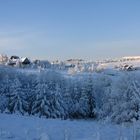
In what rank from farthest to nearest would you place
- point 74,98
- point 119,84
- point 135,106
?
point 74,98 → point 119,84 → point 135,106

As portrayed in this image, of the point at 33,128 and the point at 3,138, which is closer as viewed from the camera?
the point at 3,138

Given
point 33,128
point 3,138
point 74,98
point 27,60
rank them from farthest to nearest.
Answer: point 27,60
point 74,98
point 33,128
point 3,138

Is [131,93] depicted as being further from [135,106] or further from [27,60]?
[27,60]

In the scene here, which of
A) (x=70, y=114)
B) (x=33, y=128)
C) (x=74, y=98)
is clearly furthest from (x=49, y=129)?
(x=74, y=98)

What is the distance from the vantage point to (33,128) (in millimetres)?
17609

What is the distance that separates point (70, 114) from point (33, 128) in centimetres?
6037

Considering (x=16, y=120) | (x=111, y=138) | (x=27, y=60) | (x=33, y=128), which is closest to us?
(x=111, y=138)

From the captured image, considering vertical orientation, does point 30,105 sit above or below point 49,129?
below

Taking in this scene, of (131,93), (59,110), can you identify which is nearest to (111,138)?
(131,93)

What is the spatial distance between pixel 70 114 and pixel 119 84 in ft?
105

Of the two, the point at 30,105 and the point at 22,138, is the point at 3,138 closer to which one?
the point at 22,138

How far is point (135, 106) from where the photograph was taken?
130 feet

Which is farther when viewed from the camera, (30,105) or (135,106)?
(30,105)

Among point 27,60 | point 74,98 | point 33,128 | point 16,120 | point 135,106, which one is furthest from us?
point 27,60
